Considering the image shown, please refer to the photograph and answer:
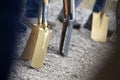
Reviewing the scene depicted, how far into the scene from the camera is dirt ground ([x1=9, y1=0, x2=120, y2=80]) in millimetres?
1771

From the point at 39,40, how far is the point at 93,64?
1.64 feet

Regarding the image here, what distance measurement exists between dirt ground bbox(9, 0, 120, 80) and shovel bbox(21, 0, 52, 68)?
0.05 metres

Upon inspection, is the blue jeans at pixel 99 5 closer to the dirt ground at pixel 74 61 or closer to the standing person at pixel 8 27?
the dirt ground at pixel 74 61

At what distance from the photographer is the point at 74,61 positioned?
2.04m

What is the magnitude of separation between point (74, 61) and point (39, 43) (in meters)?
0.37

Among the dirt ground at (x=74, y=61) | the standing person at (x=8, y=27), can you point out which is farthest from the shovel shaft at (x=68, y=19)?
the standing person at (x=8, y=27)

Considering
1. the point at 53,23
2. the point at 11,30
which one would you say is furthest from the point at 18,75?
the point at 53,23

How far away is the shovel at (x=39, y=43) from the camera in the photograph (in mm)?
1794

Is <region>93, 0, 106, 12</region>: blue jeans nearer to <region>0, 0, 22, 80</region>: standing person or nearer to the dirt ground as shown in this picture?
the dirt ground

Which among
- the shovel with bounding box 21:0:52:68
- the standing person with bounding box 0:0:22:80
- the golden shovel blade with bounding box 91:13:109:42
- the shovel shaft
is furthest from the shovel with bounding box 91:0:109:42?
the standing person with bounding box 0:0:22:80

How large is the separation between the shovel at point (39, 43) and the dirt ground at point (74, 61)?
49 mm

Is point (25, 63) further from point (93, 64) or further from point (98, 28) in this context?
point (98, 28)

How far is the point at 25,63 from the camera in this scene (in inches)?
73.0

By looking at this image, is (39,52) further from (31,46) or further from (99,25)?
(99,25)
